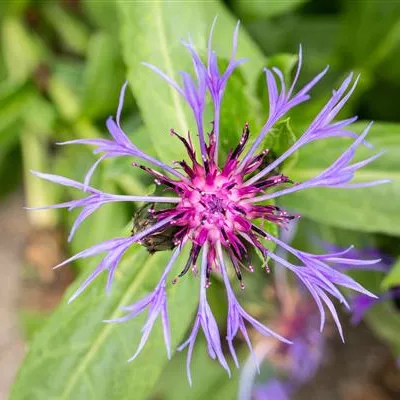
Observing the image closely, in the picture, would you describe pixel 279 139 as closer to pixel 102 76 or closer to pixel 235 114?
pixel 235 114

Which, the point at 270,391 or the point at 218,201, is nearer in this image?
the point at 218,201

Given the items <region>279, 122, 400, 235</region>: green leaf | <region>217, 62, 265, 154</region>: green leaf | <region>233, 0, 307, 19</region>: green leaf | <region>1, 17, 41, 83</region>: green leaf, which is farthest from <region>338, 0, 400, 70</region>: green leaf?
<region>1, 17, 41, 83</region>: green leaf

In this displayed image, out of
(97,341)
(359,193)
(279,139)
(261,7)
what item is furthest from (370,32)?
(97,341)

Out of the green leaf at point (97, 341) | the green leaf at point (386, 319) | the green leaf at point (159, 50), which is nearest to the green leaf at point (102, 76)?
the green leaf at point (159, 50)

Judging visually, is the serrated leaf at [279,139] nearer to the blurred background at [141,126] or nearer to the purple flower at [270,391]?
the blurred background at [141,126]

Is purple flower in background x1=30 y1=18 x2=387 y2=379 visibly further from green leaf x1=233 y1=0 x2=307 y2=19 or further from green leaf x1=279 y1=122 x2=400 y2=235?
green leaf x1=233 y1=0 x2=307 y2=19
